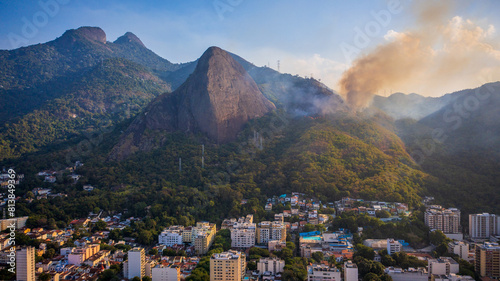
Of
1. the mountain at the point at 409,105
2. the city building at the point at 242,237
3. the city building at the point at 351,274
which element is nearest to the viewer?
the city building at the point at 351,274

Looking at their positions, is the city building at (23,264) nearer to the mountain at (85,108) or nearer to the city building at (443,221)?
the city building at (443,221)

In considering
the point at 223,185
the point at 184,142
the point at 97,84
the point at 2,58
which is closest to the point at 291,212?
the point at 223,185

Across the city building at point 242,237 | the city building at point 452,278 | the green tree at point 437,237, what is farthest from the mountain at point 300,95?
the city building at point 452,278

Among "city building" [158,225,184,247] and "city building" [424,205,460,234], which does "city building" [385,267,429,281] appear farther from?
"city building" [158,225,184,247]

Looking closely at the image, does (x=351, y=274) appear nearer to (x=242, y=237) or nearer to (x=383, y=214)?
(x=242, y=237)

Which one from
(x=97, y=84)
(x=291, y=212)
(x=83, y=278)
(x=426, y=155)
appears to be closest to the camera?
(x=83, y=278)

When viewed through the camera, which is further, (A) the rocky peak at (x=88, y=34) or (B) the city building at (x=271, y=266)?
(A) the rocky peak at (x=88, y=34)

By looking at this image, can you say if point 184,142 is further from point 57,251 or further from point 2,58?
point 2,58

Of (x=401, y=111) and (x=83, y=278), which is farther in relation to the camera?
(x=401, y=111)
